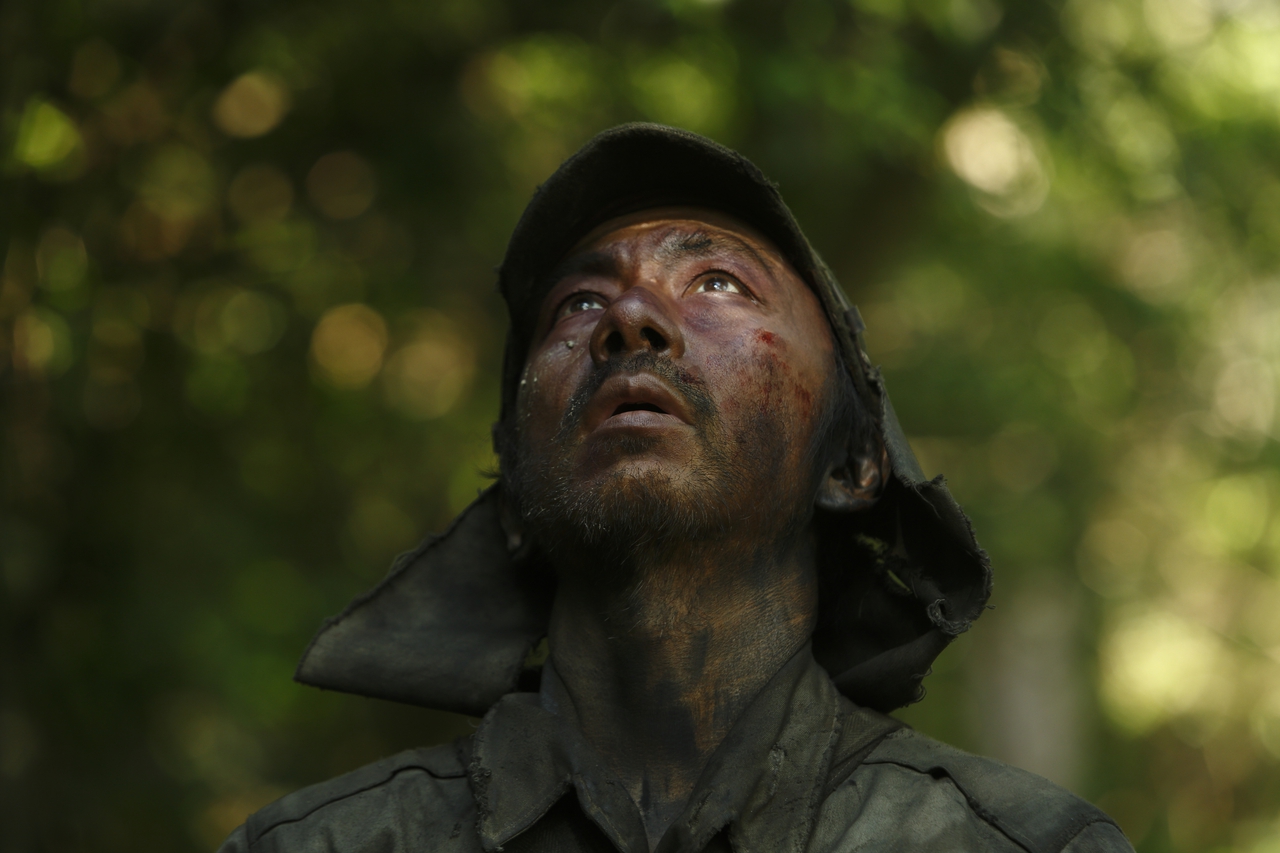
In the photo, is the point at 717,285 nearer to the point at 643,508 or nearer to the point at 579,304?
the point at 579,304

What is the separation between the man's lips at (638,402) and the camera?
279 cm

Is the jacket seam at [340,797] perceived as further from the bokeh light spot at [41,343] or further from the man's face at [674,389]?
the bokeh light spot at [41,343]

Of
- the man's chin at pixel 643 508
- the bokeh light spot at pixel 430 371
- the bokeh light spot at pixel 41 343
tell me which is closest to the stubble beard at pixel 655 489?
the man's chin at pixel 643 508

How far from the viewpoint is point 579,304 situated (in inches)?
126

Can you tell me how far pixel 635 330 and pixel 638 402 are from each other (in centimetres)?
16

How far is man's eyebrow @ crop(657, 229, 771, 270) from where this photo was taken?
3104 mm

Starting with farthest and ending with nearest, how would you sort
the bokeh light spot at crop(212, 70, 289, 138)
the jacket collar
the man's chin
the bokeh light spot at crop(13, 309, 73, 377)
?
the bokeh light spot at crop(212, 70, 289, 138)
the bokeh light spot at crop(13, 309, 73, 377)
the man's chin
the jacket collar

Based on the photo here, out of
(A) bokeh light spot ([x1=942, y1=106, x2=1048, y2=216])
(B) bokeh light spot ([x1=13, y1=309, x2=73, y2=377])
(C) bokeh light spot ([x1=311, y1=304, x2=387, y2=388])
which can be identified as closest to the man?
(A) bokeh light spot ([x1=942, y1=106, x2=1048, y2=216])

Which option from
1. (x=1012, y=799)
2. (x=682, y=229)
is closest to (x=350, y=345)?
(x=682, y=229)

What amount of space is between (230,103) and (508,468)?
473cm

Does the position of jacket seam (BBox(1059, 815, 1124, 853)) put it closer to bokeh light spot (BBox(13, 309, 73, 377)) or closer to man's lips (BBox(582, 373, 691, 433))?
man's lips (BBox(582, 373, 691, 433))

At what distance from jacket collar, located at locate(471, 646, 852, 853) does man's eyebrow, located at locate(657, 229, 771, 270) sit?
979 millimetres

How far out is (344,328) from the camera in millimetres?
8406

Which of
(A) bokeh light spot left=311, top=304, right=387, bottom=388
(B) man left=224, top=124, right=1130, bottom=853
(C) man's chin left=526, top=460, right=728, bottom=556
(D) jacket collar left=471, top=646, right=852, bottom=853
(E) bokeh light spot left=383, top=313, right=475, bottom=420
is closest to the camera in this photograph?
(D) jacket collar left=471, top=646, right=852, bottom=853
